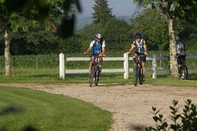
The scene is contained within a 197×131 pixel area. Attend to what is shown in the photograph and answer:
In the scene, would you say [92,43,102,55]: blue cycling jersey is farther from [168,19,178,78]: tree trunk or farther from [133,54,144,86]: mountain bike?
[168,19,178,78]: tree trunk

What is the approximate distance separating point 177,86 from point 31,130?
15.0m

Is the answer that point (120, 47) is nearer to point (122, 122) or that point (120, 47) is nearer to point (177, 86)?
point (177, 86)

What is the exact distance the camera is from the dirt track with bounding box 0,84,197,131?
9.09 meters

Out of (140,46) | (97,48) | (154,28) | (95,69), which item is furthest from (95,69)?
(154,28)

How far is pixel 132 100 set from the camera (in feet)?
40.4

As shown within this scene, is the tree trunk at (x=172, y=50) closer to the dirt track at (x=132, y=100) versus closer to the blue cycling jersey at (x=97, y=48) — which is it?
the blue cycling jersey at (x=97, y=48)

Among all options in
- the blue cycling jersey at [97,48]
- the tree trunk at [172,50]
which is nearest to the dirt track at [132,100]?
the blue cycling jersey at [97,48]

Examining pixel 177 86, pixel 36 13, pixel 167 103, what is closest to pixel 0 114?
pixel 36 13

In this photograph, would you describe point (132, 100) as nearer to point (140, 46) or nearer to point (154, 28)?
point (140, 46)

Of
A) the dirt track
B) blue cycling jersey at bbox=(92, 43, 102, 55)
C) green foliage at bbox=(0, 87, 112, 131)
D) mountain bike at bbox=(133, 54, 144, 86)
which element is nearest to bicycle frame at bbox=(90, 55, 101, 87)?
blue cycling jersey at bbox=(92, 43, 102, 55)

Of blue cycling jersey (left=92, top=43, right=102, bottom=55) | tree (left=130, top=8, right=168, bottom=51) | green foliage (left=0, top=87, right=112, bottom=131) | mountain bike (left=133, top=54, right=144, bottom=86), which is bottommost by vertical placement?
green foliage (left=0, top=87, right=112, bottom=131)

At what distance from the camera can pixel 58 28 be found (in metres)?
1.73

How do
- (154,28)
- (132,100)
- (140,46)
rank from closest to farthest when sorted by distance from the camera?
(132,100) → (140,46) → (154,28)

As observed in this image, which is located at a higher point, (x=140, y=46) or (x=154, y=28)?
(x=154, y=28)
